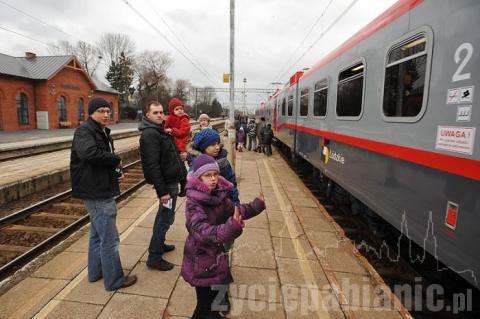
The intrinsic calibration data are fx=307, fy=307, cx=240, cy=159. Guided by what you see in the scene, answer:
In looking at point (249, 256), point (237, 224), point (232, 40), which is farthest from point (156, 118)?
point (232, 40)

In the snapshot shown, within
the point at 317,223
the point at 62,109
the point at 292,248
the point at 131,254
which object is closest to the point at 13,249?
the point at 131,254

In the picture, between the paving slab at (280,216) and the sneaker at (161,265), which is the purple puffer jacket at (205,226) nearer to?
the sneaker at (161,265)

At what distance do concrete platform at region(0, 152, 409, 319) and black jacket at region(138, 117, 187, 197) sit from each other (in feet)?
3.59

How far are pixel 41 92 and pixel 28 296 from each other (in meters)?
31.0

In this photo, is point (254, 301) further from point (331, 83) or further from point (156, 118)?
point (331, 83)

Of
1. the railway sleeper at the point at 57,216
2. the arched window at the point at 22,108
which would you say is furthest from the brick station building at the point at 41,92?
the railway sleeper at the point at 57,216

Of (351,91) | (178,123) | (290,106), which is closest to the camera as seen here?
(178,123)

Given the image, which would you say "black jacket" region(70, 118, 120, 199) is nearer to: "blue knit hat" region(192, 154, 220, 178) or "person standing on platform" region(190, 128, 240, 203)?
"person standing on platform" region(190, 128, 240, 203)

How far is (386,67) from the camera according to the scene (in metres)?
3.72

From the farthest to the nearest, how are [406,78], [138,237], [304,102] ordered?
[304,102]
[138,237]
[406,78]

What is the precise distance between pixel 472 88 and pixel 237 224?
196 cm

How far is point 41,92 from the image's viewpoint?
2841 centimetres

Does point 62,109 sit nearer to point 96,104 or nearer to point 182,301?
point 96,104

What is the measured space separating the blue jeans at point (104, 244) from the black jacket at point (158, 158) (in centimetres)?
48
